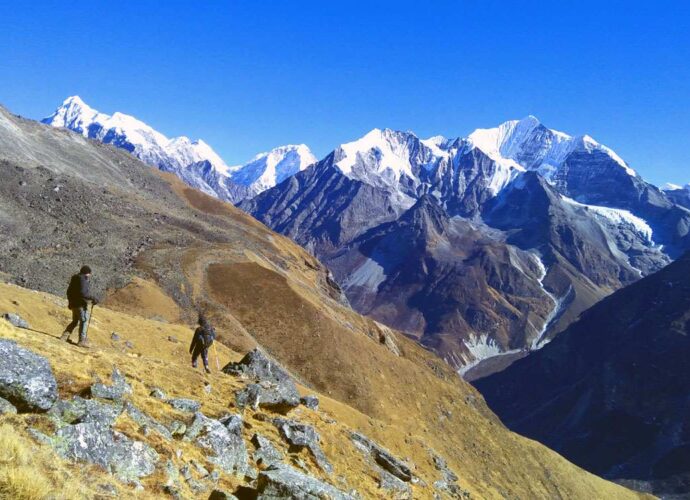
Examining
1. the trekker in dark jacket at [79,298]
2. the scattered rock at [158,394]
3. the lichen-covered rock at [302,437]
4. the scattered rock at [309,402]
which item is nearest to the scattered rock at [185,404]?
the scattered rock at [158,394]

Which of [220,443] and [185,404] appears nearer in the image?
[220,443]

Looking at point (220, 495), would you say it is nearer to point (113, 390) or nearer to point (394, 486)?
point (113, 390)

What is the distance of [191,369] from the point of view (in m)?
21.9

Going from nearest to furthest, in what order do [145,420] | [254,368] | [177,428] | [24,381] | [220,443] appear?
1. [24,381]
2. [145,420]
3. [177,428]
4. [220,443]
5. [254,368]

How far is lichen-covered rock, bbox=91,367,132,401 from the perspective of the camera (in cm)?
1446

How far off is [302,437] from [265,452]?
2.69 metres

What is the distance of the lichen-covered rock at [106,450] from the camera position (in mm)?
11641

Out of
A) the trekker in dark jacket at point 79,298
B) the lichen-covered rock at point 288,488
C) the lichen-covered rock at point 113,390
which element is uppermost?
the trekker in dark jacket at point 79,298

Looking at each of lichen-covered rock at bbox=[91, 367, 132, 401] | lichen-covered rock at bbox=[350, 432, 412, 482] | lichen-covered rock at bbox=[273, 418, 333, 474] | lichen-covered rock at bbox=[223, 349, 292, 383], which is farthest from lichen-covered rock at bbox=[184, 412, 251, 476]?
lichen-covered rock at bbox=[223, 349, 292, 383]

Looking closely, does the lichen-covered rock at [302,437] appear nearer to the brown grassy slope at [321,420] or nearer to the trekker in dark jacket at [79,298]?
the brown grassy slope at [321,420]

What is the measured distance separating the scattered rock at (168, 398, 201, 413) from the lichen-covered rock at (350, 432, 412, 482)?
380 inches

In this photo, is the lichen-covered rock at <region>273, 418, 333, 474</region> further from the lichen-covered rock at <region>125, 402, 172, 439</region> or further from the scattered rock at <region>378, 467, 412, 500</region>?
the lichen-covered rock at <region>125, 402, 172, 439</region>

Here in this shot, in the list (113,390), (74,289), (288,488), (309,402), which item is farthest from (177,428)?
(309,402)

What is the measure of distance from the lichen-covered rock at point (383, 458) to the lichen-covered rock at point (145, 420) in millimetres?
11834
